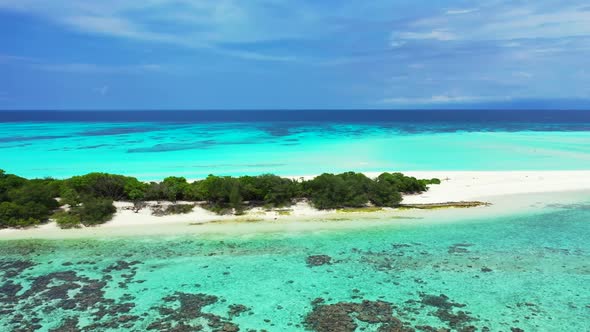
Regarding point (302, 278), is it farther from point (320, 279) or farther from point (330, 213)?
point (330, 213)

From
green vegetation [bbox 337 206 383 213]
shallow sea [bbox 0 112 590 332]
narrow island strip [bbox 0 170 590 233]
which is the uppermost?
narrow island strip [bbox 0 170 590 233]

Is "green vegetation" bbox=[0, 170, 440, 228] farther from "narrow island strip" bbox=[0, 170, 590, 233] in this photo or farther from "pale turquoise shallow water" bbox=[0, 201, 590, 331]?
"pale turquoise shallow water" bbox=[0, 201, 590, 331]

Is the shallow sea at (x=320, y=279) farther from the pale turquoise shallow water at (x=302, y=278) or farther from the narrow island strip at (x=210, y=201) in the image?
the narrow island strip at (x=210, y=201)

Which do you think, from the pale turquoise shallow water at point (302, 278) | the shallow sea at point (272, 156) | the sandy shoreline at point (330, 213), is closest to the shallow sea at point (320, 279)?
the pale turquoise shallow water at point (302, 278)

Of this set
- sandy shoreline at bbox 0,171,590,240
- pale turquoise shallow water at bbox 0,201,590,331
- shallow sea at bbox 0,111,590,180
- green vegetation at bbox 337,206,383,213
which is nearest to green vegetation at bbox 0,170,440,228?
green vegetation at bbox 337,206,383,213

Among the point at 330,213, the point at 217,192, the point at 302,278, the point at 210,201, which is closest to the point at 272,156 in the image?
the point at 210,201

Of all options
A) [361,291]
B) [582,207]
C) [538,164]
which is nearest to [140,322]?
[361,291]
